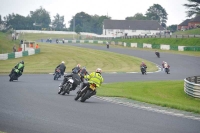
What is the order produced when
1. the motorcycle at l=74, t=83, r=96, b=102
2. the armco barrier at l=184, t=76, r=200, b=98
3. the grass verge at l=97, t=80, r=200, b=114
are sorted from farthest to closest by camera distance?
the armco barrier at l=184, t=76, r=200, b=98
the grass verge at l=97, t=80, r=200, b=114
the motorcycle at l=74, t=83, r=96, b=102

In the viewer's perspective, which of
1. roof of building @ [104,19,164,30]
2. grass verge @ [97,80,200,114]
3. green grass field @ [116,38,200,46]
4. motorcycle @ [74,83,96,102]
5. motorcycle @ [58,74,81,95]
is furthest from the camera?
roof of building @ [104,19,164,30]

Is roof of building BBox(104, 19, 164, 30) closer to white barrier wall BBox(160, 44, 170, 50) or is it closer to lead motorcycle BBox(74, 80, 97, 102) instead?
white barrier wall BBox(160, 44, 170, 50)

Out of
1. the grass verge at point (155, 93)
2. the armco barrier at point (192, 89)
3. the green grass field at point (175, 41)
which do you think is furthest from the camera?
the green grass field at point (175, 41)

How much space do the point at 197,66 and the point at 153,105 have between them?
34.4 m

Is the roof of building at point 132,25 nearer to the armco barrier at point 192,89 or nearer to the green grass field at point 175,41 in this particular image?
the green grass field at point 175,41

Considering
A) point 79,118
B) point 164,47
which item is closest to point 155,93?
point 79,118

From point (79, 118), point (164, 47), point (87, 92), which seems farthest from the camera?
point (164, 47)

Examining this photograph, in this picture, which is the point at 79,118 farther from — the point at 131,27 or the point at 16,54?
the point at 131,27

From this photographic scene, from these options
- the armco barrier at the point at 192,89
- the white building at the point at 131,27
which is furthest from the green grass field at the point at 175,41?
the white building at the point at 131,27

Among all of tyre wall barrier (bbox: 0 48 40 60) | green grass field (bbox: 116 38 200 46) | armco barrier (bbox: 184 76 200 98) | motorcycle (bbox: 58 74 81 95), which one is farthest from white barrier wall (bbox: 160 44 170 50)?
motorcycle (bbox: 58 74 81 95)

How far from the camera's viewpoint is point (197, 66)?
5053 centimetres

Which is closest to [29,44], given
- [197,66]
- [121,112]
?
[197,66]

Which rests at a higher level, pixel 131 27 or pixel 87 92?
pixel 131 27

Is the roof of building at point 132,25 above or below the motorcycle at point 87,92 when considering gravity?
above
